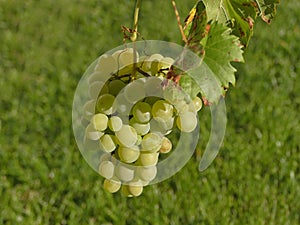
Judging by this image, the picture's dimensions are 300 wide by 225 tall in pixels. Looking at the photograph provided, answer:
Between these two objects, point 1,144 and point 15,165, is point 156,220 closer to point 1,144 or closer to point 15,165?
point 15,165

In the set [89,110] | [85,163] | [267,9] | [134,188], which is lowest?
[85,163]

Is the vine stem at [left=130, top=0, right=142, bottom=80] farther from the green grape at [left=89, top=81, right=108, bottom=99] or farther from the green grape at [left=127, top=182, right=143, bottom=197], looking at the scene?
the green grape at [left=127, top=182, right=143, bottom=197]

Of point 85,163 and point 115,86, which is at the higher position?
point 115,86

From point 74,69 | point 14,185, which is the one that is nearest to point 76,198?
point 14,185

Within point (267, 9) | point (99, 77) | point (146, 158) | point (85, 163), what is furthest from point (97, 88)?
point (85, 163)

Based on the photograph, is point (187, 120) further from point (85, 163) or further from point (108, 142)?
point (85, 163)

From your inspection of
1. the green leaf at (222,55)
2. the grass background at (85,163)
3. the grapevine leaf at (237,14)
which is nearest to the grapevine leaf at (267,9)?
the grapevine leaf at (237,14)
